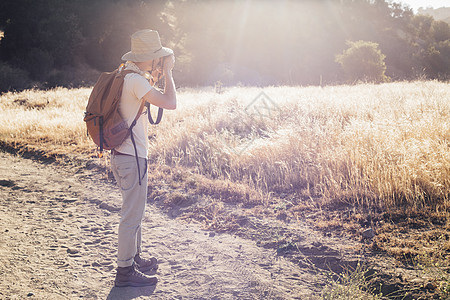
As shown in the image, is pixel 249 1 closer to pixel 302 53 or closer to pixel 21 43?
pixel 302 53

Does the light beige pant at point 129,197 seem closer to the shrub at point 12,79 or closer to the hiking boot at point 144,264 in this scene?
the hiking boot at point 144,264

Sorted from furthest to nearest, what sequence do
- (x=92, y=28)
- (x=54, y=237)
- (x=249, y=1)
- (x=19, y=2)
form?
(x=249, y=1) < (x=92, y=28) < (x=19, y=2) < (x=54, y=237)

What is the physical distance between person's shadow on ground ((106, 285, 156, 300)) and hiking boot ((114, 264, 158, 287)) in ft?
0.13

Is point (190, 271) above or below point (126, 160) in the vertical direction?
below

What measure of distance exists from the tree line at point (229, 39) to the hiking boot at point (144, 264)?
2170cm

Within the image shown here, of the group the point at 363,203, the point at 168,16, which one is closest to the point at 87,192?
the point at 363,203

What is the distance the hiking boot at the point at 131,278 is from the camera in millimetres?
3055

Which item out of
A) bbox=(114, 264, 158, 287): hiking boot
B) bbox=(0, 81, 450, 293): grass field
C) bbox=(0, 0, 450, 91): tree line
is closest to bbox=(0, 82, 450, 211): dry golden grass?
bbox=(0, 81, 450, 293): grass field

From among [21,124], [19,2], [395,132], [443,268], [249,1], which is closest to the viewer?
[443,268]

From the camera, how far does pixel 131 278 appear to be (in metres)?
3.07

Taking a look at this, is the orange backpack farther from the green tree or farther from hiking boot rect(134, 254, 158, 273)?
the green tree

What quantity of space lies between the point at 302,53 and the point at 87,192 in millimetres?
41247

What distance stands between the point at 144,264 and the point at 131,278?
1.00 feet

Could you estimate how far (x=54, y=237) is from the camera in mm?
4074
